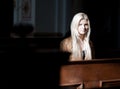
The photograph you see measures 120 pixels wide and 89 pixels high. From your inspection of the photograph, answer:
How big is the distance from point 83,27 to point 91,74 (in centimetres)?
35

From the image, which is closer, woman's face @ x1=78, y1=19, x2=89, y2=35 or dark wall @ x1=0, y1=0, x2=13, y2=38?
dark wall @ x1=0, y1=0, x2=13, y2=38

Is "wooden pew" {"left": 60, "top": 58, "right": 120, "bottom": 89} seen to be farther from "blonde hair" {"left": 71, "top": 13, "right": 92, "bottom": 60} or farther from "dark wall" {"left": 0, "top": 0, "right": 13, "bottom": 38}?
"dark wall" {"left": 0, "top": 0, "right": 13, "bottom": 38}

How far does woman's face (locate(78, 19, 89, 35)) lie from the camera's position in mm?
2889

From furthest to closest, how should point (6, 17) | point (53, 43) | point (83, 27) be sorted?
point (83, 27)
point (53, 43)
point (6, 17)

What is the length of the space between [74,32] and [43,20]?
0.90ft

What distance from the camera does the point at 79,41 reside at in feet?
9.59

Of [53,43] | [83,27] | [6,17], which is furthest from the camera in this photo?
[83,27]

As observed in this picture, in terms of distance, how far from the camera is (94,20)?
9.52ft

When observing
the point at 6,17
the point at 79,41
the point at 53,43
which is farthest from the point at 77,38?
the point at 6,17

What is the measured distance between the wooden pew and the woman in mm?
56

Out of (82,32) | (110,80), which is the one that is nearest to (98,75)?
(110,80)

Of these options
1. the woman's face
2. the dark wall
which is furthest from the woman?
the dark wall

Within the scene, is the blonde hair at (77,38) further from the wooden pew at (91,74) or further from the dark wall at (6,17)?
the dark wall at (6,17)

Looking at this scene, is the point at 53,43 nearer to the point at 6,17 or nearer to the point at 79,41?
the point at 79,41
